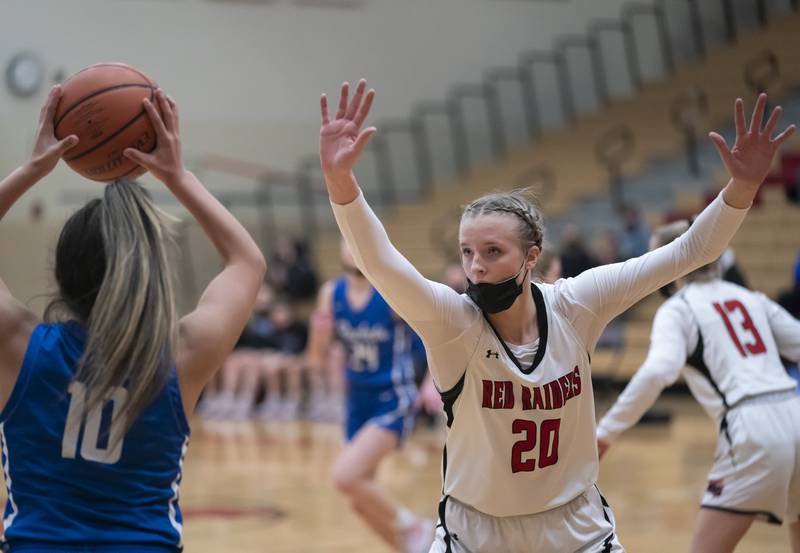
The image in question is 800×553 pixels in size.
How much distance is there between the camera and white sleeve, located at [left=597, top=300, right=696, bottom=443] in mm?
4145

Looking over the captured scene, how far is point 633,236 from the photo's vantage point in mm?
13336

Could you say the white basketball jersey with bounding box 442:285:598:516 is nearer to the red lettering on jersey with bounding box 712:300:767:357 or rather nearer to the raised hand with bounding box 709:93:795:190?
the raised hand with bounding box 709:93:795:190

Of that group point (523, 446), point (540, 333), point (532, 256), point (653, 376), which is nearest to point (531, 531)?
point (523, 446)

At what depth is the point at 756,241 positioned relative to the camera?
13.3 m

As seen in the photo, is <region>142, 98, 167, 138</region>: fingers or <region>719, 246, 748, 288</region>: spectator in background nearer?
<region>142, 98, 167, 138</region>: fingers

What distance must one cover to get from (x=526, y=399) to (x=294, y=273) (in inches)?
480

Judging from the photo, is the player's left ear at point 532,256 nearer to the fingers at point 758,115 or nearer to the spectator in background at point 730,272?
the fingers at point 758,115

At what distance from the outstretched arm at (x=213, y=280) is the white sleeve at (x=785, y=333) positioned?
2.48 m

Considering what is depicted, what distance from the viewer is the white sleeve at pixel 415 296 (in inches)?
118

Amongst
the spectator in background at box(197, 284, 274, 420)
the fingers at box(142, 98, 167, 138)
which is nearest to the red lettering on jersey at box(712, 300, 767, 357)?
the fingers at box(142, 98, 167, 138)

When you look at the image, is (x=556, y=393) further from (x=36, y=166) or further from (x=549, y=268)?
(x=549, y=268)

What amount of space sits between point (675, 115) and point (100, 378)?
47.9 ft

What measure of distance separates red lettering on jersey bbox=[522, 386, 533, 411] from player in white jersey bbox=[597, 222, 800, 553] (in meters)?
0.99

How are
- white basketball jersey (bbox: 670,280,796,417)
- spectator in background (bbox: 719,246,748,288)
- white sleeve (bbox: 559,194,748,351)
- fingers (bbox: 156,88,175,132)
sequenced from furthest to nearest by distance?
spectator in background (bbox: 719,246,748,288)
white basketball jersey (bbox: 670,280,796,417)
white sleeve (bbox: 559,194,748,351)
fingers (bbox: 156,88,175,132)
